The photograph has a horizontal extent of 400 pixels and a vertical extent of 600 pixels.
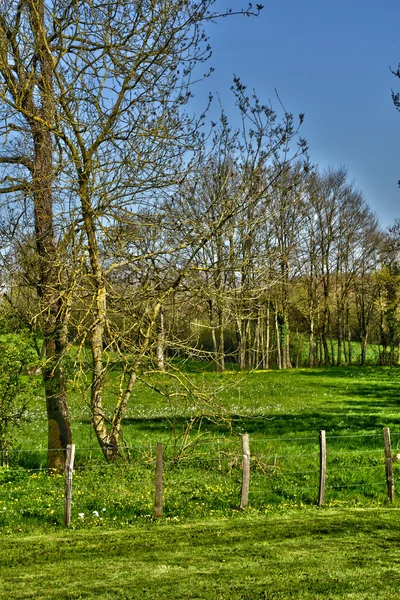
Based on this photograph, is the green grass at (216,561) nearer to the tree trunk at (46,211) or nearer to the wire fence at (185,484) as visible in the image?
the wire fence at (185,484)

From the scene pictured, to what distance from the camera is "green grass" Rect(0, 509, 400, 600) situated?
26.8 feet

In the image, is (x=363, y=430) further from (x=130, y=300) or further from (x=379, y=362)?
(x=379, y=362)

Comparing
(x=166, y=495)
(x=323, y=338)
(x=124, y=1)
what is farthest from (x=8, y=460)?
(x=323, y=338)

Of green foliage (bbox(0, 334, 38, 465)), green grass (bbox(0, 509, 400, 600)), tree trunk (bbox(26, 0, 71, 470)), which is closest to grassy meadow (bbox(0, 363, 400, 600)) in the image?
green grass (bbox(0, 509, 400, 600))

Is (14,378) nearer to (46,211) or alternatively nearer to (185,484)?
(46,211)

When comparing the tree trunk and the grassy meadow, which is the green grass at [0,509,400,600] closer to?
the grassy meadow

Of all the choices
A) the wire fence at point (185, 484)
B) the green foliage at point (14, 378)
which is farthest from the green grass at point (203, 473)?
the green foliage at point (14, 378)

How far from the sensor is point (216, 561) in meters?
9.42

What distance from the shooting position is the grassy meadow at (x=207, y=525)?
848cm

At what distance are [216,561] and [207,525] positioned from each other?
2370 millimetres

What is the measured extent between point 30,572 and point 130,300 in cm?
526

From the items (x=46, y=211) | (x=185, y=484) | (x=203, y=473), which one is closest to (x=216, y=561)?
(x=185, y=484)

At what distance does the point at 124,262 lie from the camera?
1237 centimetres

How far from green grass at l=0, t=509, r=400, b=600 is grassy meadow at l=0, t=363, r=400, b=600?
0.02 metres
